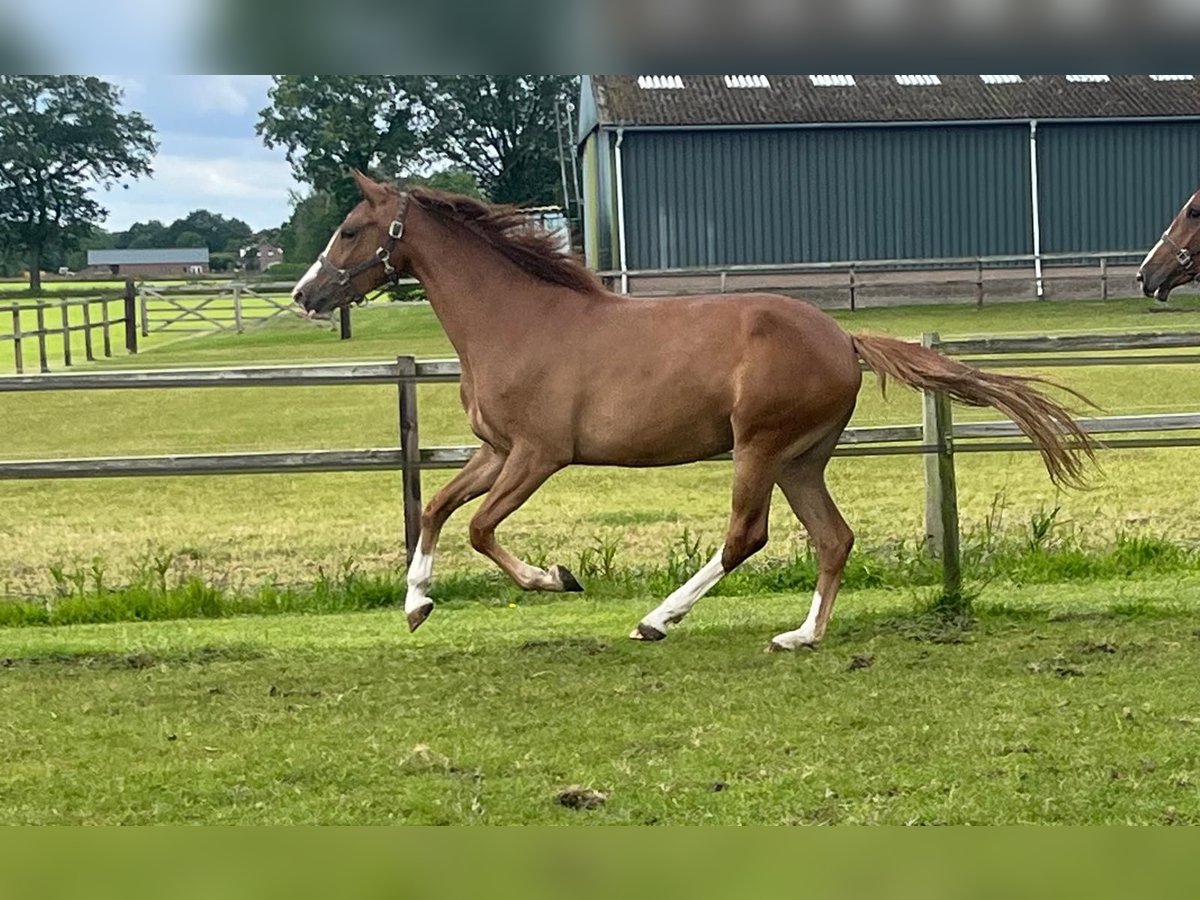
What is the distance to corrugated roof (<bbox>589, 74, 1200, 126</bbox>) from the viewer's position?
5113 mm

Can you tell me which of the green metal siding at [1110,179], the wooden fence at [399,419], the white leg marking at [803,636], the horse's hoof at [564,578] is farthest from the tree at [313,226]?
the green metal siding at [1110,179]

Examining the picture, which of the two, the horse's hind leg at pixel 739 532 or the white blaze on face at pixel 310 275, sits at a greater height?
the white blaze on face at pixel 310 275

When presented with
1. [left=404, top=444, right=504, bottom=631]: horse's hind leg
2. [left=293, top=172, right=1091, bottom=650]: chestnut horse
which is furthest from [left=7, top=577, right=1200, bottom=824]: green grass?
[left=293, top=172, right=1091, bottom=650]: chestnut horse

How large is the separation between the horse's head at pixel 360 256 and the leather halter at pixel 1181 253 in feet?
9.83

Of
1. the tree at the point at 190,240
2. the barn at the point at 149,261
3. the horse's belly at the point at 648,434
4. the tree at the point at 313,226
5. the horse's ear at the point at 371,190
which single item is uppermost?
the horse's ear at the point at 371,190

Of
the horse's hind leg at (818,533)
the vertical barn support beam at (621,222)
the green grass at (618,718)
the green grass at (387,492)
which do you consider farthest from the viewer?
the green grass at (387,492)

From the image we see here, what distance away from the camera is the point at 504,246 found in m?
4.96

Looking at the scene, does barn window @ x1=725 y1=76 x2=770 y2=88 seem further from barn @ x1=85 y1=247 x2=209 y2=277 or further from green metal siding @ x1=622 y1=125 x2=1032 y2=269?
green metal siding @ x1=622 y1=125 x2=1032 y2=269

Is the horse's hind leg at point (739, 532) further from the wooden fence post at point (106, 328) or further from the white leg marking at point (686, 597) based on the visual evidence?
the wooden fence post at point (106, 328)

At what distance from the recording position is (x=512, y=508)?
4891 mm

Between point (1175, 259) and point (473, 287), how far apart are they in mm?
2761

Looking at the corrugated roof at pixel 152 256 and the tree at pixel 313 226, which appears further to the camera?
the tree at pixel 313 226

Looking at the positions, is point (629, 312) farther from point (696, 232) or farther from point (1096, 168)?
point (1096, 168)

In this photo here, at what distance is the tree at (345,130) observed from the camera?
306cm
